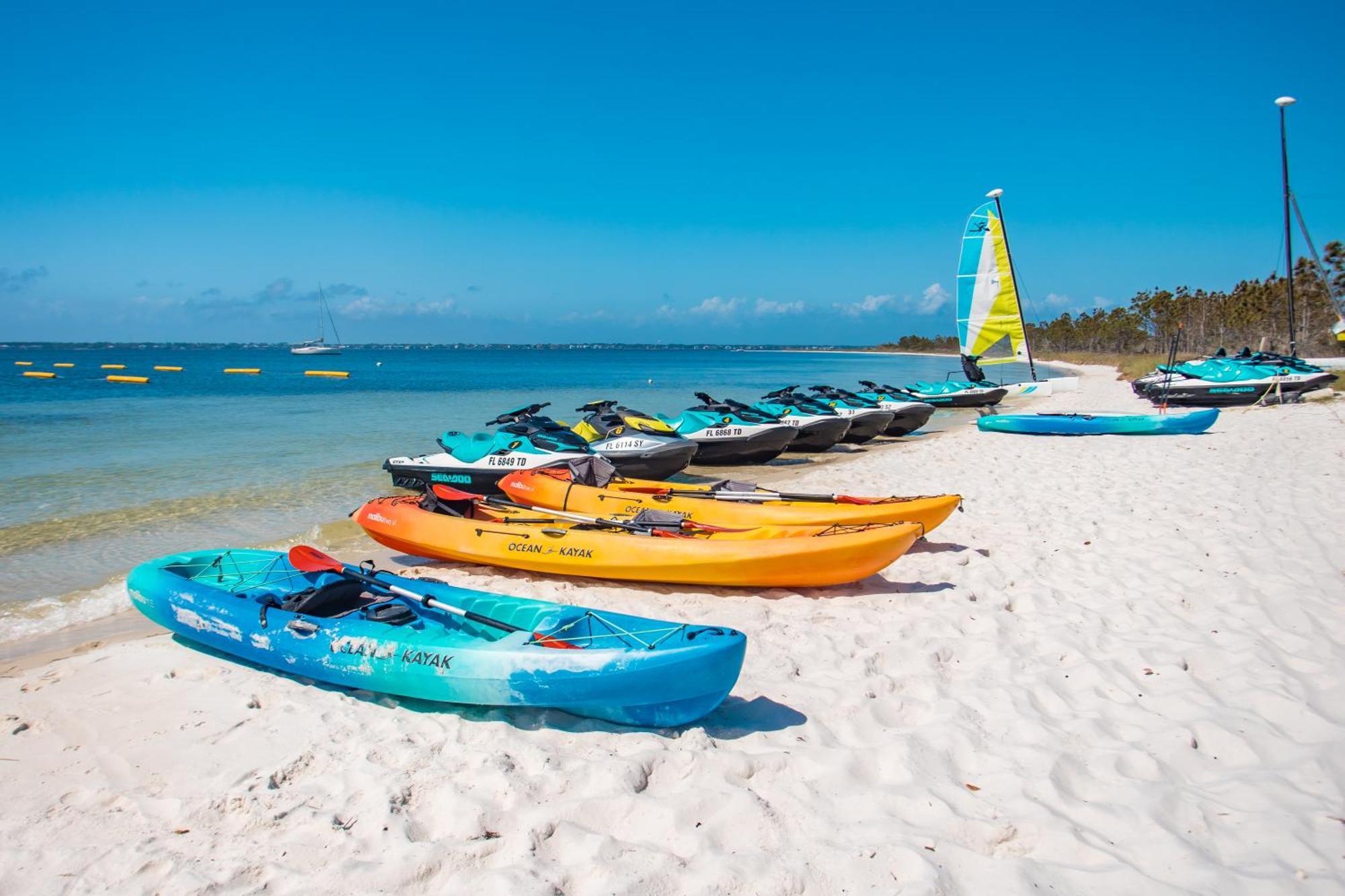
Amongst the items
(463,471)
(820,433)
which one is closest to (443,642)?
(463,471)

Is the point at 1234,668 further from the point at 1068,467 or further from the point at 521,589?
the point at 1068,467

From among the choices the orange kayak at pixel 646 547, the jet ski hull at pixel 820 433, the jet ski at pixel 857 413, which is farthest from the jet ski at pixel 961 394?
the orange kayak at pixel 646 547

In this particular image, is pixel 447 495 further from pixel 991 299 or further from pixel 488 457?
pixel 991 299

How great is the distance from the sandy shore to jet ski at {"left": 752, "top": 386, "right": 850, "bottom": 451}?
8.22 m

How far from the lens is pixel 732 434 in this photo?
12914mm

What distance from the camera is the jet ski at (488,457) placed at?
10234mm

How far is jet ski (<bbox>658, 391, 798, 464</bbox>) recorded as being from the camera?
1294 cm

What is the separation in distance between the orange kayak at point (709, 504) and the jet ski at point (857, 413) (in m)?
7.74

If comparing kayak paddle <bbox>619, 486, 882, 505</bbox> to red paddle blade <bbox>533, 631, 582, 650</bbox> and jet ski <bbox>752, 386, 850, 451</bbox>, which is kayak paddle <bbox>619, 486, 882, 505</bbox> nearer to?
red paddle blade <bbox>533, 631, 582, 650</bbox>

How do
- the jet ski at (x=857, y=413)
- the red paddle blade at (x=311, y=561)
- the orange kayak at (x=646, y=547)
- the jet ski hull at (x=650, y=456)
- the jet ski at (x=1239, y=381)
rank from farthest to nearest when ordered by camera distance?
the jet ski at (x=1239, y=381)
the jet ski at (x=857, y=413)
the jet ski hull at (x=650, y=456)
the orange kayak at (x=646, y=547)
the red paddle blade at (x=311, y=561)

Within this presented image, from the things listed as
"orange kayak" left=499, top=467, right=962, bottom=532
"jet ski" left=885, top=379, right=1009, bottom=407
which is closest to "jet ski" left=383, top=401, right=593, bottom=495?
"orange kayak" left=499, top=467, right=962, bottom=532

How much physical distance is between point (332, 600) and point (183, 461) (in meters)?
12.4

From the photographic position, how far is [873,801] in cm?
319

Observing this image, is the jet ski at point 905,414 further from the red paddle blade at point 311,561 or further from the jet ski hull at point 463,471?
the red paddle blade at point 311,561
